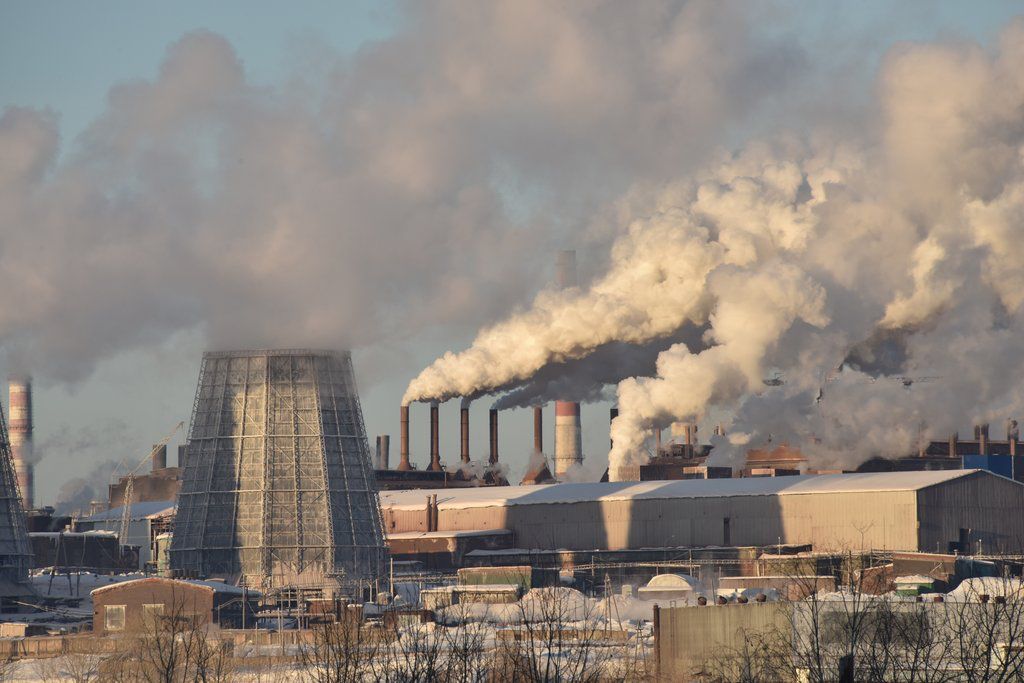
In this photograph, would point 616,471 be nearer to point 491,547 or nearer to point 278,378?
point 491,547

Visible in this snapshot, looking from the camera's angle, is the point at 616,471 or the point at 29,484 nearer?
the point at 616,471

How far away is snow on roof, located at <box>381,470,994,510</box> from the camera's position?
336 feet

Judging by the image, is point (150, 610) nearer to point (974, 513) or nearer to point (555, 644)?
point (555, 644)

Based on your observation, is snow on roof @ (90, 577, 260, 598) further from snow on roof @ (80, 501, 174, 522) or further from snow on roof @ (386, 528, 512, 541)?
snow on roof @ (80, 501, 174, 522)

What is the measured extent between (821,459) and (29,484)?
220ft

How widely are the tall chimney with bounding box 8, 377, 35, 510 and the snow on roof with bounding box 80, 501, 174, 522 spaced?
24.2 m

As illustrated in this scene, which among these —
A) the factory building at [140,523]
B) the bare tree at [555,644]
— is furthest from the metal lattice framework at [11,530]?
the factory building at [140,523]

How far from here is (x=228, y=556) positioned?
93.6 metres

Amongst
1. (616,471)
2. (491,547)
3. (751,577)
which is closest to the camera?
(751,577)

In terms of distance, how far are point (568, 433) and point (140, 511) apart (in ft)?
88.0

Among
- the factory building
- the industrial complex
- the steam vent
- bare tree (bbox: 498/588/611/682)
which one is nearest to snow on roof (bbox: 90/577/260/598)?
the industrial complex

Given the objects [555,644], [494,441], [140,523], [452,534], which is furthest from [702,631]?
[494,441]

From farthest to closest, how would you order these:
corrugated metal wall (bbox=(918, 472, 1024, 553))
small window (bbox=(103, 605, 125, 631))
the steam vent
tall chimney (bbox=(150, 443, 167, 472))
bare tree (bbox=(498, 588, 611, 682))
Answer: tall chimney (bbox=(150, 443, 167, 472))
corrugated metal wall (bbox=(918, 472, 1024, 553))
the steam vent
small window (bbox=(103, 605, 125, 631))
bare tree (bbox=(498, 588, 611, 682))

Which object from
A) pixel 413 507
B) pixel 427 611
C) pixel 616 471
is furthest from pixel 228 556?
pixel 616 471
